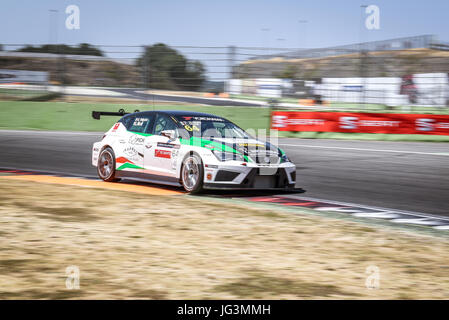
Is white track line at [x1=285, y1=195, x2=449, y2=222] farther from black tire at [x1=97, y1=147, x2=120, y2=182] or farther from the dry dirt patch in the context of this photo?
black tire at [x1=97, y1=147, x2=120, y2=182]

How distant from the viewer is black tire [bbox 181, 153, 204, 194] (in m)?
8.73

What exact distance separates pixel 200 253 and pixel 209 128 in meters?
4.14

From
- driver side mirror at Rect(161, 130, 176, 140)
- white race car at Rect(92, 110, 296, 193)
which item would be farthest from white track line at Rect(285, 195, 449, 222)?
driver side mirror at Rect(161, 130, 176, 140)

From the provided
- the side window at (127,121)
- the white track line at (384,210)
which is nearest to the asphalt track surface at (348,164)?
the white track line at (384,210)

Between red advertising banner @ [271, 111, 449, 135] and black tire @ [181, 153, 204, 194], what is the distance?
11174 mm

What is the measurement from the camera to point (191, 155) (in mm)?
8898

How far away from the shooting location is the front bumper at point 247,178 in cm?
866

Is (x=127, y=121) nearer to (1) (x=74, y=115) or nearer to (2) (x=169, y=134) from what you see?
(2) (x=169, y=134)

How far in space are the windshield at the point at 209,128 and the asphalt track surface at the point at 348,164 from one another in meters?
1.53

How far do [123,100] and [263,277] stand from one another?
55.5 feet

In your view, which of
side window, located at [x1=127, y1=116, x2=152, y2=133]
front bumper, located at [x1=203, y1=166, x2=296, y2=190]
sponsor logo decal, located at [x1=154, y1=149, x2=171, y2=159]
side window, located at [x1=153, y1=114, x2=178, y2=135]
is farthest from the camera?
side window, located at [x1=127, y1=116, x2=152, y2=133]

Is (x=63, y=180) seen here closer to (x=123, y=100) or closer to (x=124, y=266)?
(x=124, y=266)

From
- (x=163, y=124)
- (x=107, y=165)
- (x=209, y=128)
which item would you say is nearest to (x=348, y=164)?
(x=209, y=128)

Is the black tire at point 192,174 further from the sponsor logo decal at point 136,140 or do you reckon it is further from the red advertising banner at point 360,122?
the red advertising banner at point 360,122
